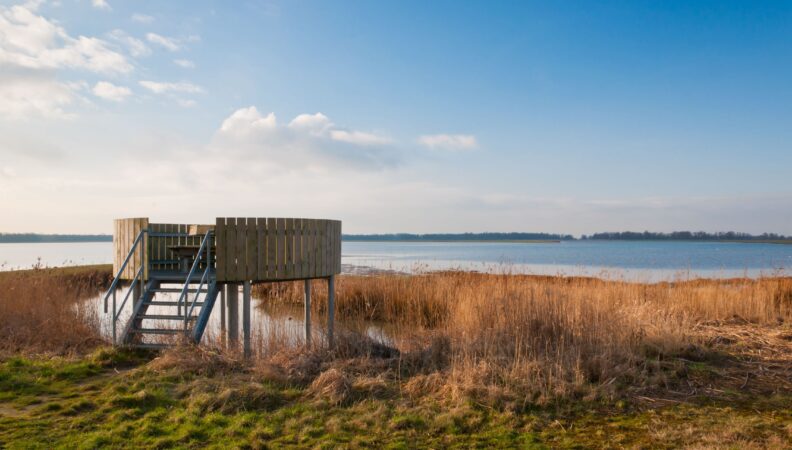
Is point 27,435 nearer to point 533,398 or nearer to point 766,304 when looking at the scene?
point 533,398

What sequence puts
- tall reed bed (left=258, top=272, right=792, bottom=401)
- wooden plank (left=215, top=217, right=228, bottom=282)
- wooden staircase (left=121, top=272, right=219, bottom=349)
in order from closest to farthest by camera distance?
1. tall reed bed (left=258, top=272, right=792, bottom=401)
2. wooden staircase (left=121, top=272, right=219, bottom=349)
3. wooden plank (left=215, top=217, right=228, bottom=282)

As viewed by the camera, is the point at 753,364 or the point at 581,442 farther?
the point at 753,364

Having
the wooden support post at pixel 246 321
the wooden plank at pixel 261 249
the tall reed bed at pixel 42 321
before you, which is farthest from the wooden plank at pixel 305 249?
the tall reed bed at pixel 42 321

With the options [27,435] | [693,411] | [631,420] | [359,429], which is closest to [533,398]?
[631,420]

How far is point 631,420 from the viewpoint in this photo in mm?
5020

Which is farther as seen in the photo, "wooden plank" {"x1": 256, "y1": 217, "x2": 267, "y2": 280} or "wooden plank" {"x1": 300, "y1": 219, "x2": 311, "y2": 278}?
"wooden plank" {"x1": 300, "y1": 219, "x2": 311, "y2": 278}

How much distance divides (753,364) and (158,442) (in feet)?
23.2

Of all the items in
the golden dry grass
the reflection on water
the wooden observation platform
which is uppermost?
the wooden observation platform

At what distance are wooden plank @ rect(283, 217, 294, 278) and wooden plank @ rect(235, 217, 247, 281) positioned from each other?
70cm

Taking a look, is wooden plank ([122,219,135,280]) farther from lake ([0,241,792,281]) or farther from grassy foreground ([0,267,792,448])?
lake ([0,241,792,281])

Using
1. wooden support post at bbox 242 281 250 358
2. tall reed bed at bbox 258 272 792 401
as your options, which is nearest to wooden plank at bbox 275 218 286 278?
wooden support post at bbox 242 281 250 358

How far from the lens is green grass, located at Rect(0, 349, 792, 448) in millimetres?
4469

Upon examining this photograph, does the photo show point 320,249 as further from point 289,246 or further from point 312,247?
Answer: point 289,246

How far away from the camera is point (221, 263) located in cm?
819
